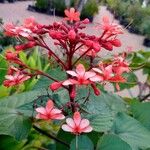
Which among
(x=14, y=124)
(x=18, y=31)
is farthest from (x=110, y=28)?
(x=14, y=124)

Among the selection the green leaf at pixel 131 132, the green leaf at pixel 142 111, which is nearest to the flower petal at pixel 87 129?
the green leaf at pixel 131 132

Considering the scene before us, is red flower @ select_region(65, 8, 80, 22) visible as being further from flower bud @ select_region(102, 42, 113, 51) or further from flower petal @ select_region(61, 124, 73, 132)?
flower petal @ select_region(61, 124, 73, 132)

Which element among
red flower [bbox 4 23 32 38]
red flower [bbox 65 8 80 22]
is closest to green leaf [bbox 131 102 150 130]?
red flower [bbox 65 8 80 22]

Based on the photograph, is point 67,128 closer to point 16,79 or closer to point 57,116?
point 57,116

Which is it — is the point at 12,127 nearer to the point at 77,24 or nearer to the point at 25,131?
the point at 25,131

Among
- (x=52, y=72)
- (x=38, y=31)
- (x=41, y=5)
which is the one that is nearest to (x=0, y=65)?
(x=52, y=72)

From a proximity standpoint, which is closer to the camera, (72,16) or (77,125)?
(77,125)

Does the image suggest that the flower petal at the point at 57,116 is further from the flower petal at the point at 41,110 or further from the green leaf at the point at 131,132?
the green leaf at the point at 131,132

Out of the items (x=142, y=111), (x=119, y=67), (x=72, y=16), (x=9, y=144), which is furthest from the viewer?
(x=9, y=144)
